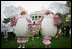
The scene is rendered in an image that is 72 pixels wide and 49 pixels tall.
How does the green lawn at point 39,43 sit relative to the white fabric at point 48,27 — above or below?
below

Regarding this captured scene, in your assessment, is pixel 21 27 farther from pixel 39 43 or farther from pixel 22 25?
pixel 39 43

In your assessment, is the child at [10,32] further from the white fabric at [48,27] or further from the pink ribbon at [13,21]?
the white fabric at [48,27]

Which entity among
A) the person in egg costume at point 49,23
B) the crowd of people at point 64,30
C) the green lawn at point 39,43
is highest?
the person in egg costume at point 49,23

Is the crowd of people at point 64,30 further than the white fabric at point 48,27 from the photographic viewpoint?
Yes

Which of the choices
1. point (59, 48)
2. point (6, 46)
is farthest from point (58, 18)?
point (6, 46)

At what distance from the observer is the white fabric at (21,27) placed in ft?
7.84

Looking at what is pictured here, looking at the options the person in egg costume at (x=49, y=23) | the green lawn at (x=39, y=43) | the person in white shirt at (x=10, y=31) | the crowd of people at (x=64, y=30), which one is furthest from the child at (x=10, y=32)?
the crowd of people at (x=64, y=30)

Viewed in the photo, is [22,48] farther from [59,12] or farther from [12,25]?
[59,12]

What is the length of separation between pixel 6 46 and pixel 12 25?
0.58 metres

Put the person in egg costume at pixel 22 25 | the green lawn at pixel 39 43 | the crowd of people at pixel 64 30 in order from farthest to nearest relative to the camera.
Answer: the crowd of people at pixel 64 30 < the person in egg costume at pixel 22 25 < the green lawn at pixel 39 43

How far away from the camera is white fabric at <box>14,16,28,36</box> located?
7.84 ft

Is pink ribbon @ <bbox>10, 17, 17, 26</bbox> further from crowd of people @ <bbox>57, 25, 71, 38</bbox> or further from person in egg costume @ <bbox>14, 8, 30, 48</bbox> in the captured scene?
crowd of people @ <bbox>57, 25, 71, 38</bbox>

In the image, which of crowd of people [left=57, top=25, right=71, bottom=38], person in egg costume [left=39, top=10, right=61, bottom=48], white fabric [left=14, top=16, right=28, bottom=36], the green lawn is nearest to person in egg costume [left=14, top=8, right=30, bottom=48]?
white fabric [left=14, top=16, right=28, bottom=36]

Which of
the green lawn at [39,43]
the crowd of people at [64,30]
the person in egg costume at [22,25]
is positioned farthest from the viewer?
the crowd of people at [64,30]
